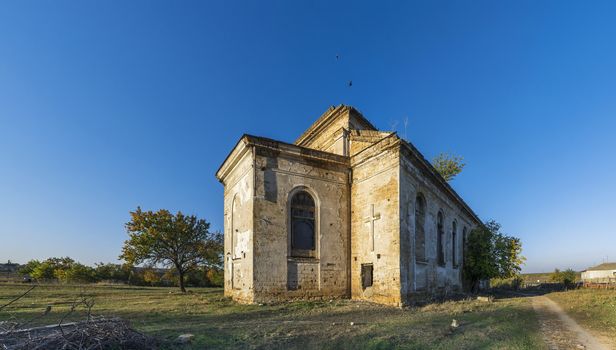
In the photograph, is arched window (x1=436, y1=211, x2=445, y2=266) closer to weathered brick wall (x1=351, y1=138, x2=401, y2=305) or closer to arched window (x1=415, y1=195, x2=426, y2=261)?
arched window (x1=415, y1=195, x2=426, y2=261)

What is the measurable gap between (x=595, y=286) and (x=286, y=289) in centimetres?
3236

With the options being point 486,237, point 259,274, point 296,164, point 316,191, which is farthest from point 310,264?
point 486,237

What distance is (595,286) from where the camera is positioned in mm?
29625

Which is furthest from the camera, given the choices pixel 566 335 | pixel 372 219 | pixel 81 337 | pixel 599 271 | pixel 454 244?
pixel 599 271

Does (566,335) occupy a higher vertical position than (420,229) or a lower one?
lower

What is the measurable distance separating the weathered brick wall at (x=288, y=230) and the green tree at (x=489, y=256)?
1213 centimetres

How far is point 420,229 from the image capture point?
14.9 m

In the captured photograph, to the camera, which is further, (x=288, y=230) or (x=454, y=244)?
(x=454, y=244)

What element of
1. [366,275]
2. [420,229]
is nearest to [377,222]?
[366,275]

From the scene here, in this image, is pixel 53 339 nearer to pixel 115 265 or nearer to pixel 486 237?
pixel 486 237

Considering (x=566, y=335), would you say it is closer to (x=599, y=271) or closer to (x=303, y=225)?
(x=303, y=225)

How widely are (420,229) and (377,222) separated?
101 inches

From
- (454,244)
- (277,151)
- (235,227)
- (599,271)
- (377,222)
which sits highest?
(277,151)

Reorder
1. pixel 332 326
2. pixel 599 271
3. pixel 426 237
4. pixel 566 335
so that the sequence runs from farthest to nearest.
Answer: pixel 599 271
pixel 426 237
pixel 332 326
pixel 566 335
